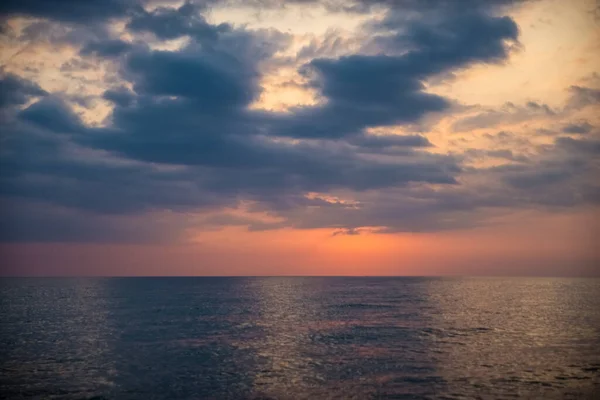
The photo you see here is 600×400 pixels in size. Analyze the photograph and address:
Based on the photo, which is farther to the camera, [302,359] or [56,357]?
[56,357]

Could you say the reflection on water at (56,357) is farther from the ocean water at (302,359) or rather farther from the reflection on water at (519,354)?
the reflection on water at (519,354)

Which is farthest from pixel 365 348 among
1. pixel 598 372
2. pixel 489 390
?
pixel 598 372

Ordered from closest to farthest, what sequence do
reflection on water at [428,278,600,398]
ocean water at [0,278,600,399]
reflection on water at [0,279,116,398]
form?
1. ocean water at [0,278,600,399]
2. reflection on water at [0,279,116,398]
3. reflection on water at [428,278,600,398]

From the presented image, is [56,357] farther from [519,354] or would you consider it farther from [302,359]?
[519,354]

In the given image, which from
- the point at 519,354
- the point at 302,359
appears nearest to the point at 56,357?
the point at 302,359

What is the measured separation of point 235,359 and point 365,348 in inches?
524

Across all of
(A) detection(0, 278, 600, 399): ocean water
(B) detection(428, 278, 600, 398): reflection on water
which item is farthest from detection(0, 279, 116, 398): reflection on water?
(B) detection(428, 278, 600, 398): reflection on water

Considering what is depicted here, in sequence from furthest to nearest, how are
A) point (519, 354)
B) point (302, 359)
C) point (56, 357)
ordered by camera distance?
point (519, 354) < point (56, 357) < point (302, 359)

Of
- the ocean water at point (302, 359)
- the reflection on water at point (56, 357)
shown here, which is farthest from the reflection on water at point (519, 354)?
the reflection on water at point (56, 357)

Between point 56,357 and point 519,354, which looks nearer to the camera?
point 56,357

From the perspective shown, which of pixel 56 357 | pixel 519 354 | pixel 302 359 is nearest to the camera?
pixel 302 359

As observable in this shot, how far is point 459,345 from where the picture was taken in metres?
46.8

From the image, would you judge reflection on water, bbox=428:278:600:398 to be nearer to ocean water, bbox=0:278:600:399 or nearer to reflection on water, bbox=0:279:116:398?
ocean water, bbox=0:278:600:399

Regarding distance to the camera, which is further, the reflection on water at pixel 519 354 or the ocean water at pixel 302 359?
the reflection on water at pixel 519 354
